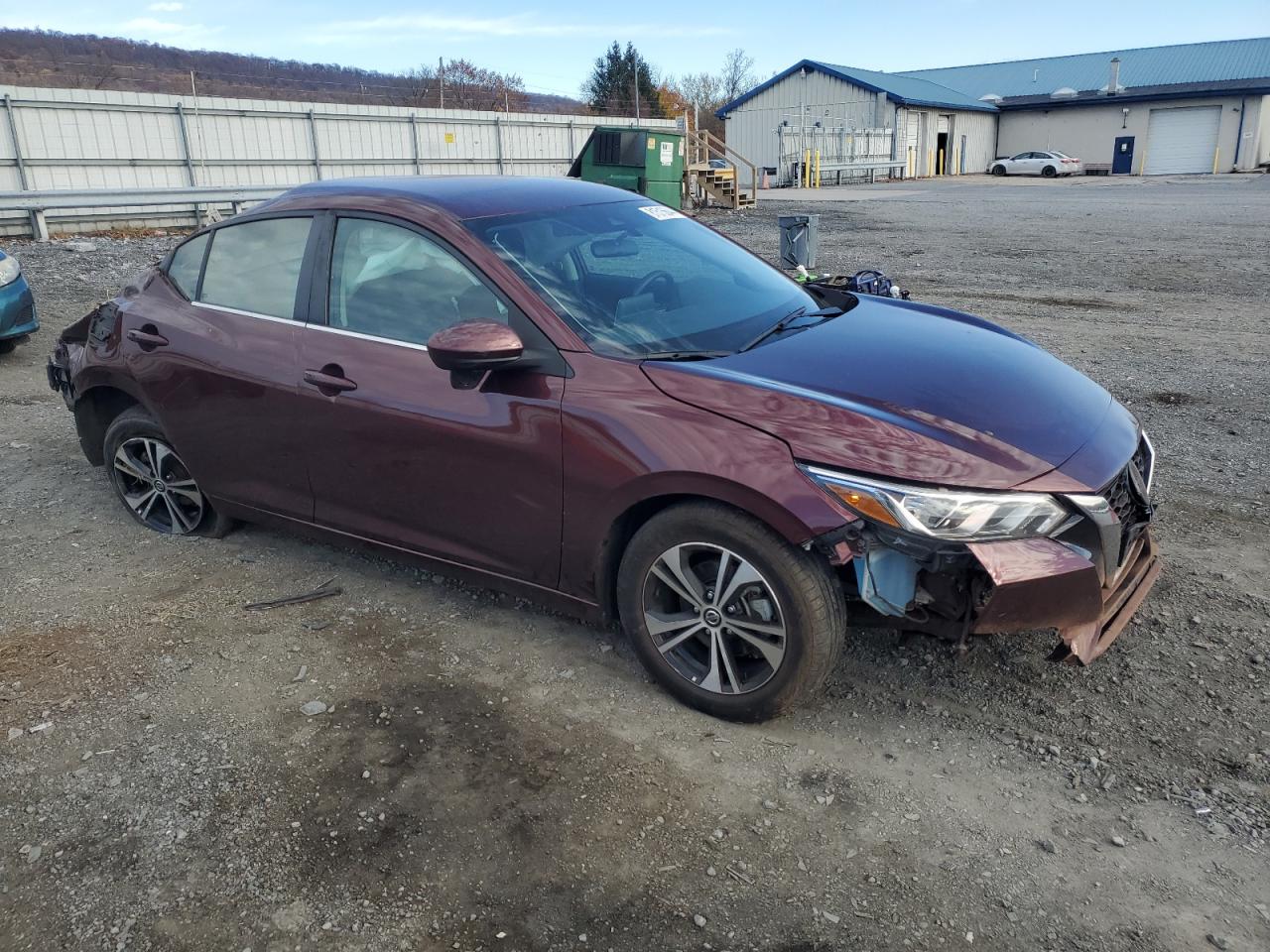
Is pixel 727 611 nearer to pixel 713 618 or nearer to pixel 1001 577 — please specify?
pixel 713 618

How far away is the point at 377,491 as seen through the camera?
3791 mm

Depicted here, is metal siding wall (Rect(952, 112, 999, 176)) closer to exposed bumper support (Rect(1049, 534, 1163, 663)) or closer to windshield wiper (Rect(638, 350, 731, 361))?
exposed bumper support (Rect(1049, 534, 1163, 663))

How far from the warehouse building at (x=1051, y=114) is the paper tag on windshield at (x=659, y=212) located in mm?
39135

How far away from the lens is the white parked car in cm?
4866

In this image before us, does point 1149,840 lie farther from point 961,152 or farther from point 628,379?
point 961,152

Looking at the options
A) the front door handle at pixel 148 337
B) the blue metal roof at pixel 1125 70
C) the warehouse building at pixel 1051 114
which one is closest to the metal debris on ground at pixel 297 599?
the front door handle at pixel 148 337

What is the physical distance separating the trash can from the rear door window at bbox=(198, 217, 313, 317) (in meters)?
7.62

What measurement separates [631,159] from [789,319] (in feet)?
64.0

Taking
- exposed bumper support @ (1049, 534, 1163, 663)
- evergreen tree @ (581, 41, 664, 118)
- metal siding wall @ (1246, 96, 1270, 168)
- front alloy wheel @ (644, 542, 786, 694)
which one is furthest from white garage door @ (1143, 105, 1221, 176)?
front alloy wheel @ (644, 542, 786, 694)

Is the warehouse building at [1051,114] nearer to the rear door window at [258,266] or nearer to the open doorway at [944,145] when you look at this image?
the open doorway at [944,145]

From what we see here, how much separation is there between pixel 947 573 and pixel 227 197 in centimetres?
1736

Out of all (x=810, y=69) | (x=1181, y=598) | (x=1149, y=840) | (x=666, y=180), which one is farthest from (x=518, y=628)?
(x=810, y=69)

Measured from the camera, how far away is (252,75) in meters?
47.4

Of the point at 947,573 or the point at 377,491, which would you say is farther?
the point at 377,491
